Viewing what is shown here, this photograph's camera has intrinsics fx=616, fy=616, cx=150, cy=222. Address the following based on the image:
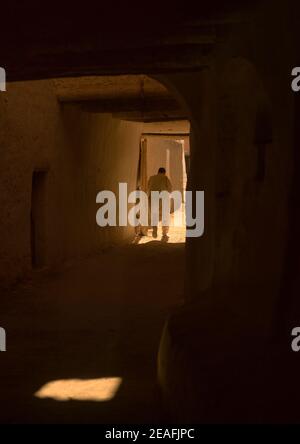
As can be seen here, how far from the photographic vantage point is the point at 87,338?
695 cm

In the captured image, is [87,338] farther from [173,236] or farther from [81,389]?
[173,236]

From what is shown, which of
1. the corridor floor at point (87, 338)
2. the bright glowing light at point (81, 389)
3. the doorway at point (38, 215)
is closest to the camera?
the corridor floor at point (87, 338)

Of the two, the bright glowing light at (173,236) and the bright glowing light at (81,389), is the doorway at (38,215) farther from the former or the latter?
the bright glowing light at (173,236)

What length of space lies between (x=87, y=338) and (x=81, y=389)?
1881 mm

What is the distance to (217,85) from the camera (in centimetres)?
488

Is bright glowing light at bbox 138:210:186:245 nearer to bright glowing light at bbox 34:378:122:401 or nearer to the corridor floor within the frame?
the corridor floor

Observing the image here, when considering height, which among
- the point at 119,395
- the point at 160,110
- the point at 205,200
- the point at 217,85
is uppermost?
the point at 160,110

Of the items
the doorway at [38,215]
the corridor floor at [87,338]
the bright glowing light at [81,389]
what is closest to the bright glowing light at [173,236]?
the corridor floor at [87,338]

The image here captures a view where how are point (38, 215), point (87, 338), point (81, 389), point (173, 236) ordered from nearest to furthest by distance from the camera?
1. point (81, 389)
2. point (87, 338)
3. point (38, 215)
4. point (173, 236)

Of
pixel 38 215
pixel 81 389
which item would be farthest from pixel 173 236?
pixel 81 389

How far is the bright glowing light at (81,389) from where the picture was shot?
4863 millimetres

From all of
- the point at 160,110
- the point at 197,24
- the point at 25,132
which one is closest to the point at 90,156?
the point at 160,110

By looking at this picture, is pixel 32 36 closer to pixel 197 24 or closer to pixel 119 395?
pixel 197 24

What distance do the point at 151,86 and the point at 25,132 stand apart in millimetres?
2086
